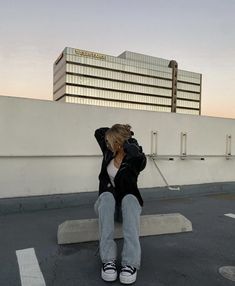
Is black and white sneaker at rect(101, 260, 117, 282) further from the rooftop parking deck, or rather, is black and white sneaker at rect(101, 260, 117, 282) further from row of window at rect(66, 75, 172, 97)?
row of window at rect(66, 75, 172, 97)

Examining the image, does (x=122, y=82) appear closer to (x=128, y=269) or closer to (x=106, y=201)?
(x=106, y=201)

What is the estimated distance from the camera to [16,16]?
10.1m

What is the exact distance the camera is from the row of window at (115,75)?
89.2 m

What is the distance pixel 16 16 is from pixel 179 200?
828cm

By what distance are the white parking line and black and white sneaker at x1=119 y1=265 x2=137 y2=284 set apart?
575mm

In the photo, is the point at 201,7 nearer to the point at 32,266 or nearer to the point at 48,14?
the point at 48,14

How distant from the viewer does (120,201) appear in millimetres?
2664

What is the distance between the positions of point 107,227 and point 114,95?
313 ft

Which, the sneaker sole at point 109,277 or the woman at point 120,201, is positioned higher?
the woman at point 120,201

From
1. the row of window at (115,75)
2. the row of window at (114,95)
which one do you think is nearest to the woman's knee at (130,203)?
the row of window at (114,95)

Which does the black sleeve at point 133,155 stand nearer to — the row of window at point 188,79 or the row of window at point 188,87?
the row of window at point 188,87

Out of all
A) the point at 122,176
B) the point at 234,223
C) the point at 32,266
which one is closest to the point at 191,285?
the point at 122,176

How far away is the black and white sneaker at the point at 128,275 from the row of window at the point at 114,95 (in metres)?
88.7

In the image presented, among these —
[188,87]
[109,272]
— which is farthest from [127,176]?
[188,87]
